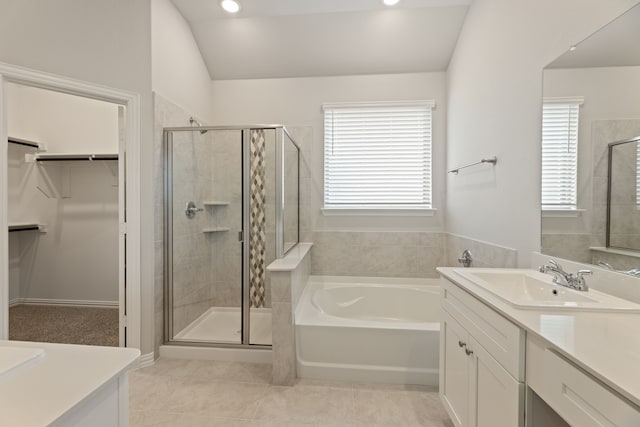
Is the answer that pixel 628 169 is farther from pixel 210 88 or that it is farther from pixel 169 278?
pixel 210 88

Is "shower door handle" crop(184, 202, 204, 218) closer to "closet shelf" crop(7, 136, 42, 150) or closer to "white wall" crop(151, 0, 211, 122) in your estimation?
"white wall" crop(151, 0, 211, 122)

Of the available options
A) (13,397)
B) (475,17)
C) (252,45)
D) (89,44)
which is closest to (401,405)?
(13,397)

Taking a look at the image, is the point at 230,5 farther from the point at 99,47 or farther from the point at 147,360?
the point at 147,360

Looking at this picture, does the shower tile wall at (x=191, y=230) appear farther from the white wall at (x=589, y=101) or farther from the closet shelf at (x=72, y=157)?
the white wall at (x=589, y=101)

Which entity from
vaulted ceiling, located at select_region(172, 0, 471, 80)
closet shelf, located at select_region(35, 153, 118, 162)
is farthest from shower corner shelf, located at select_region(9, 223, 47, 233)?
vaulted ceiling, located at select_region(172, 0, 471, 80)

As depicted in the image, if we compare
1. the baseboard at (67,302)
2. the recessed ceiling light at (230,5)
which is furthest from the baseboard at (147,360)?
the recessed ceiling light at (230,5)

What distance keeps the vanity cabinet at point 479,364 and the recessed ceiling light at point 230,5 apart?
9.23ft

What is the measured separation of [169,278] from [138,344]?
1.71 feet

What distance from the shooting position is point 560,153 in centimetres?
153

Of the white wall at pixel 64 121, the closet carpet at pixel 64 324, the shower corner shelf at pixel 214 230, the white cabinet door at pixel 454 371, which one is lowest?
the closet carpet at pixel 64 324

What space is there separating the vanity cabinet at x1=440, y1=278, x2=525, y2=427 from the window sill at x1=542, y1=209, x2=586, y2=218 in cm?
64

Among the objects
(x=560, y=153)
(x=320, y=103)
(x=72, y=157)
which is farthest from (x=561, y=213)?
(x=72, y=157)

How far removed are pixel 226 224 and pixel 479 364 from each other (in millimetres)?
2129

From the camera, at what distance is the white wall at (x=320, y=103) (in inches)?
124
